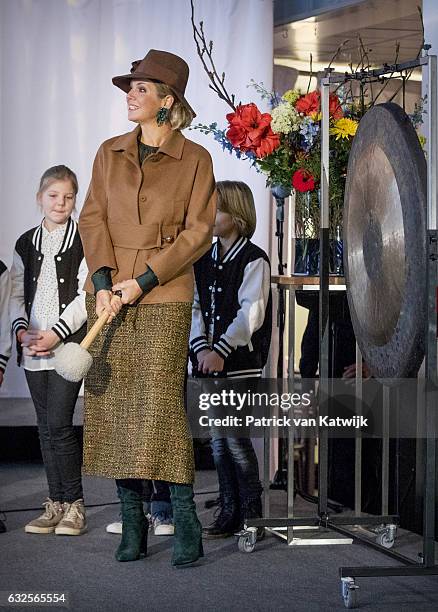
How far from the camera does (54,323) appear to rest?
4.10 meters

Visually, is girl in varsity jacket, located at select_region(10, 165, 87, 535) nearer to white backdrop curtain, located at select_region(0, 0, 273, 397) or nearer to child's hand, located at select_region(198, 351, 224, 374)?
child's hand, located at select_region(198, 351, 224, 374)

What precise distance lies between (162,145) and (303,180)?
656 millimetres

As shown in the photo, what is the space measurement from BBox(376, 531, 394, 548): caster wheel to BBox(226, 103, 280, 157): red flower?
4.39 ft

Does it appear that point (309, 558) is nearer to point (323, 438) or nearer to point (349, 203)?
point (323, 438)

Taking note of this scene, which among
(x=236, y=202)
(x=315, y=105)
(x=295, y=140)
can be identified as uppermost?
(x=315, y=105)

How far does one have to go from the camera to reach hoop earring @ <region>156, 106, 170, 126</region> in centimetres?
365

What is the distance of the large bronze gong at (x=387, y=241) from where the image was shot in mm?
3262

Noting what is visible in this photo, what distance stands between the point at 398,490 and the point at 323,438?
45 centimetres

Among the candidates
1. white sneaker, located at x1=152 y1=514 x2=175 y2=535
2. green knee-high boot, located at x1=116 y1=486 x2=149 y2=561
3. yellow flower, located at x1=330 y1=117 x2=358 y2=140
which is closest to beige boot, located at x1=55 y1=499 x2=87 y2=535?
white sneaker, located at x1=152 y1=514 x2=175 y2=535

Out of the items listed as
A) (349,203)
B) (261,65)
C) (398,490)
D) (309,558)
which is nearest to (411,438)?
(398,490)

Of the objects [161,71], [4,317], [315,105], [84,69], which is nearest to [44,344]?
[4,317]

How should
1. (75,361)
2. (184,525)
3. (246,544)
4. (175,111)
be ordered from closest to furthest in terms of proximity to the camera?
(75,361)
(184,525)
(175,111)
(246,544)

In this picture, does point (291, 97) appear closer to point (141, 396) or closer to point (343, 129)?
point (343, 129)

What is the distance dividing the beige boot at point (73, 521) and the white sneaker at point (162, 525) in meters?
0.24
